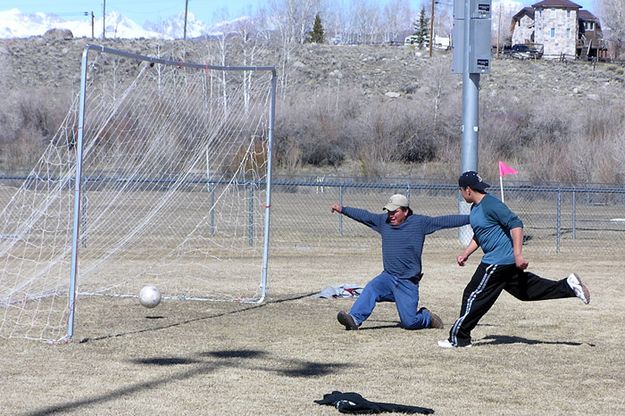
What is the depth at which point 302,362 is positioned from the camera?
1033 centimetres

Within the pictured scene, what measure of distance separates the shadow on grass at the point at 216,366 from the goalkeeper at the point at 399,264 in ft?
5.76

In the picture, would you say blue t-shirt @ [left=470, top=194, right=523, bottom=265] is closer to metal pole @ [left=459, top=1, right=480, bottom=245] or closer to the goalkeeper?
the goalkeeper

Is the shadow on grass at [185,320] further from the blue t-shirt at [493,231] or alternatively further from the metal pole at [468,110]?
the metal pole at [468,110]

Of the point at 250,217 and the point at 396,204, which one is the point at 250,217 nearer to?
the point at 250,217

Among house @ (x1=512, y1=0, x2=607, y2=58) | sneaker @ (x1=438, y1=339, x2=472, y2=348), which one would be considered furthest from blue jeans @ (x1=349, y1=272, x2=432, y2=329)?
house @ (x1=512, y1=0, x2=607, y2=58)

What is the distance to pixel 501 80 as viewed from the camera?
8144 centimetres

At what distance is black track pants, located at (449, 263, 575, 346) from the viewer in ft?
35.2

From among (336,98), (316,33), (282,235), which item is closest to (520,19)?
(316,33)

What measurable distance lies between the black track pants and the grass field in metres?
0.40

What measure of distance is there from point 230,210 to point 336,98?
134 ft

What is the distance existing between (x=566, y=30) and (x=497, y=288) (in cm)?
10148

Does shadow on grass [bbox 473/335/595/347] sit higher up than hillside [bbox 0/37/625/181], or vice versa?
hillside [bbox 0/37/625/181]

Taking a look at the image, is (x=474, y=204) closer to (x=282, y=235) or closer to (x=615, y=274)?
(x=615, y=274)

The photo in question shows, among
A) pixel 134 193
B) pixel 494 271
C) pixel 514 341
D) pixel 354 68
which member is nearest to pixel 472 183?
pixel 494 271
